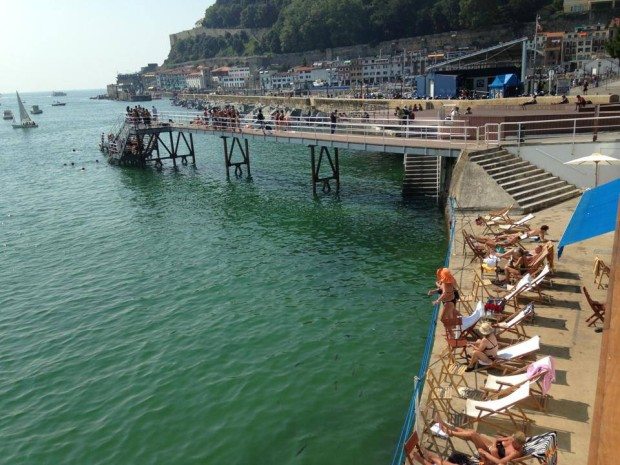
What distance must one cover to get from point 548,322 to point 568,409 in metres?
2.91

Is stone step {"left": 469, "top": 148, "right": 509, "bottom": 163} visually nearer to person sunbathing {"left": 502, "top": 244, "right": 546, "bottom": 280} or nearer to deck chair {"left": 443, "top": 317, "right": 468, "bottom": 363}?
person sunbathing {"left": 502, "top": 244, "right": 546, "bottom": 280}

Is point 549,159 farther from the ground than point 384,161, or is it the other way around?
point 549,159

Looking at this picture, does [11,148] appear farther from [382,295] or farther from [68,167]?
[382,295]

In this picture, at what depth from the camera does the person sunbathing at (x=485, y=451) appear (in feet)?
20.3

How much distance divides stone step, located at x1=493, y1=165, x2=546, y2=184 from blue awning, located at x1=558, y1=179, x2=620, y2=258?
25.9ft

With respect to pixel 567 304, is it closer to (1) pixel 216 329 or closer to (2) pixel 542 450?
(2) pixel 542 450

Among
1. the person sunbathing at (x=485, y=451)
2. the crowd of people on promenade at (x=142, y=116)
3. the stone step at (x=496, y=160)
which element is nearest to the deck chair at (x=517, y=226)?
the stone step at (x=496, y=160)

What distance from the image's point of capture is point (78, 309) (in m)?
15.5

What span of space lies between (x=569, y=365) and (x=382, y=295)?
6602 millimetres

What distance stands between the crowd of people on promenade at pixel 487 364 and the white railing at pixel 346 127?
31.9 ft

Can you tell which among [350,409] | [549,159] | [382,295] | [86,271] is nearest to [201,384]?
[350,409]

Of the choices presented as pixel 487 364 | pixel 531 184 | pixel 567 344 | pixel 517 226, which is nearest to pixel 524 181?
pixel 531 184

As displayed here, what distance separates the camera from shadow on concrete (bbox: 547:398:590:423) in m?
7.33

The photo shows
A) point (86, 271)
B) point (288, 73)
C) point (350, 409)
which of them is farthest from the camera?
point (288, 73)
